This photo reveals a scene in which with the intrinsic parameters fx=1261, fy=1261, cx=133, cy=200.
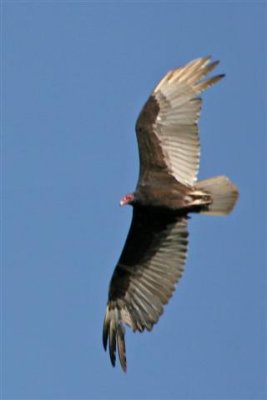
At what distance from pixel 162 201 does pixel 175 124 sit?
97 centimetres

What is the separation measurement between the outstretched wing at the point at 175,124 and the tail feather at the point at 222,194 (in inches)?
10.6

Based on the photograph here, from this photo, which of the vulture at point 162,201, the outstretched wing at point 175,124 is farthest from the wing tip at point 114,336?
the outstretched wing at point 175,124

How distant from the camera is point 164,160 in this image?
15.7 metres

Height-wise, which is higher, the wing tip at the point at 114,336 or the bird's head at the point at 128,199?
Answer: the bird's head at the point at 128,199

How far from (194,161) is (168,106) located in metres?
0.79

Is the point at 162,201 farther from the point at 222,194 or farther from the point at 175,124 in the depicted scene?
the point at 175,124

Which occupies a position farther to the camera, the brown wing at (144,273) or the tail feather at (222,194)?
the brown wing at (144,273)

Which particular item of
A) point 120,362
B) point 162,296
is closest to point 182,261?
point 162,296

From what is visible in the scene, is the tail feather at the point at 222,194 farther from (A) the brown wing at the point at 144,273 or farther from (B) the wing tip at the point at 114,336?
(B) the wing tip at the point at 114,336

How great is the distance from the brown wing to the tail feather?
62cm

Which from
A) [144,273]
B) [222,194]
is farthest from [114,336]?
[222,194]

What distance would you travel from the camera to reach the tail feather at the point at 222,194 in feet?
50.0

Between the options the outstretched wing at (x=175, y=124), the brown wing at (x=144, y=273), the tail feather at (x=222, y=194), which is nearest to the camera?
the tail feather at (x=222, y=194)

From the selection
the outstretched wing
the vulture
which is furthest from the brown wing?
the outstretched wing
